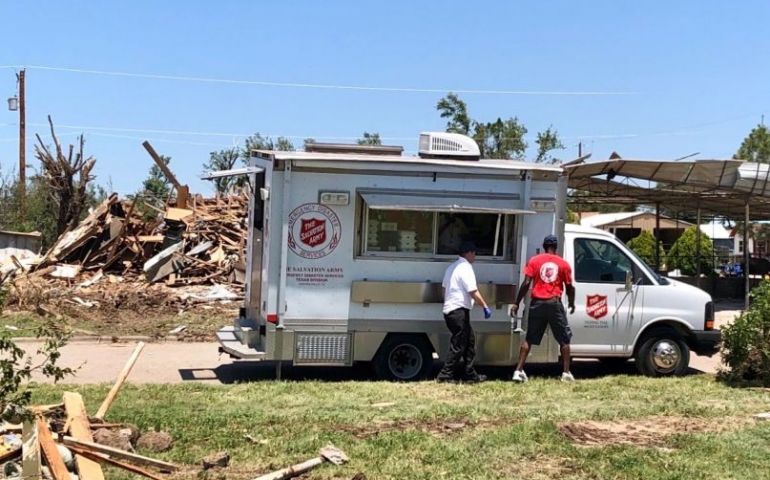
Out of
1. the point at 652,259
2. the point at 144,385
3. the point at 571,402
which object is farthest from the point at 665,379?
the point at 652,259

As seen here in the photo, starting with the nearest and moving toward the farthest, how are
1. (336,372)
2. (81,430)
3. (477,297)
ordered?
(81,430), (477,297), (336,372)

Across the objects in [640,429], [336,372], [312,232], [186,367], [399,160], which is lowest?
[186,367]

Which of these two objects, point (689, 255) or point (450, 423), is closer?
point (450, 423)

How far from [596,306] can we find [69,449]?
23.1 ft

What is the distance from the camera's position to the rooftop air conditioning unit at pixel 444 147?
34.4 ft

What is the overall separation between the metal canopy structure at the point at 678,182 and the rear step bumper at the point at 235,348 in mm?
7327

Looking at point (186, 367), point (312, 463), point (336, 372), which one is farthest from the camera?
point (186, 367)

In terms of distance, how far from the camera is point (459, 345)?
10000 mm

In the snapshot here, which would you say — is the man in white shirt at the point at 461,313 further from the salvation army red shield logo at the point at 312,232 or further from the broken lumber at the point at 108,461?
the broken lumber at the point at 108,461

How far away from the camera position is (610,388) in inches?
388

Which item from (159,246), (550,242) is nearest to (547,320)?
(550,242)

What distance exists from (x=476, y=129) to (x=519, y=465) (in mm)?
34676

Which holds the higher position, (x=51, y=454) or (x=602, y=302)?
(x=602, y=302)

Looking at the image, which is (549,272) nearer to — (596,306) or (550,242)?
(550,242)
